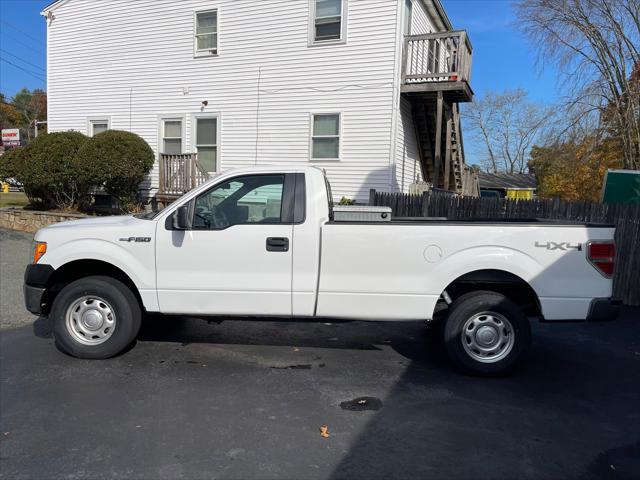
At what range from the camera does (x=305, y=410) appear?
155 inches

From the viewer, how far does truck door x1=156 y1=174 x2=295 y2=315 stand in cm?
467

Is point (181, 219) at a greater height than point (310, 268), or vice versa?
point (181, 219)

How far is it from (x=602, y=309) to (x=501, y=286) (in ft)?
2.88

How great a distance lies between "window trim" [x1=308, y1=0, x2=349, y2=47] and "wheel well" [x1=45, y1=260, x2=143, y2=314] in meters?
10.3

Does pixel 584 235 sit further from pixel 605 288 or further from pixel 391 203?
pixel 391 203

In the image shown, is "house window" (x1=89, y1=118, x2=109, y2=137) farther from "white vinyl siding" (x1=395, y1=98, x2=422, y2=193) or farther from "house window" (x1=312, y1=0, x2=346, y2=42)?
"white vinyl siding" (x1=395, y1=98, x2=422, y2=193)

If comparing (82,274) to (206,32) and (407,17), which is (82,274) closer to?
(407,17)

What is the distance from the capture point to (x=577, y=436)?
3.61 meters

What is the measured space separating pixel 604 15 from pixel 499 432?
16.0 meters

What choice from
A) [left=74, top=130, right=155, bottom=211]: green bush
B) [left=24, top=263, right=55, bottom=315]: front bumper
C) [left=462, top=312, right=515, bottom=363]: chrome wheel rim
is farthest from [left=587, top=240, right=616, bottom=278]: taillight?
[left=74, top=130, right=155, bottom=211]: green bush

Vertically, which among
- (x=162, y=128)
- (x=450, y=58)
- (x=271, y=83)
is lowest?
(x=162, y=128)

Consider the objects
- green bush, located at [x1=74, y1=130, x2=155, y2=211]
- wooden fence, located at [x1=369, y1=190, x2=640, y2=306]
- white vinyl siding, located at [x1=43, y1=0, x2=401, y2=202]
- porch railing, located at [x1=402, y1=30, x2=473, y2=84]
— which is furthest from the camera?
green bush, located at [x1=74, y1=130, x2=155, y2=211]

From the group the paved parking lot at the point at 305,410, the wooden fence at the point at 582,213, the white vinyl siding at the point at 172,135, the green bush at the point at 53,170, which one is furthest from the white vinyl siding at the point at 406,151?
the green bush at the point at 53,170

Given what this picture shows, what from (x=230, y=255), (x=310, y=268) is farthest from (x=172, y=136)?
(x=310, y=268)
